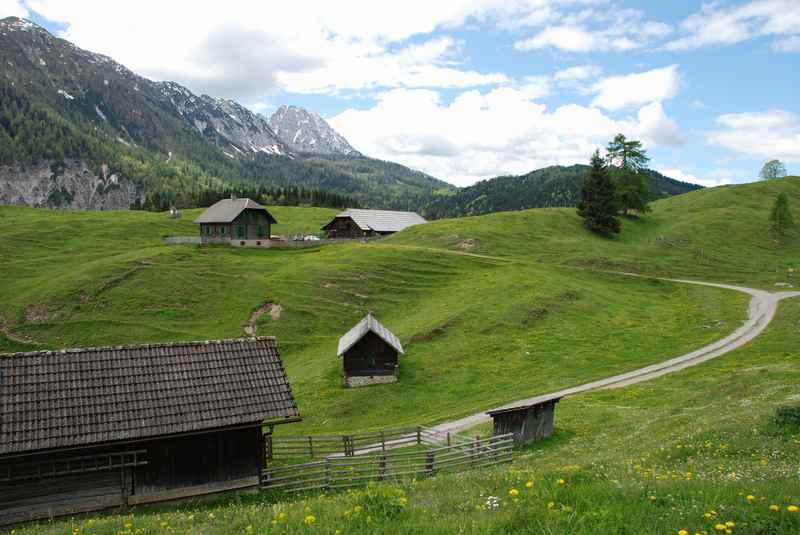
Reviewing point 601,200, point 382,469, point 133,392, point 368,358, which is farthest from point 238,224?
point 382,469

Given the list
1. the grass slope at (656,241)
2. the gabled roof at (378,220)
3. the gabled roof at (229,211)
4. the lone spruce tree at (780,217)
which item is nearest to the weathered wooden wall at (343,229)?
the gabled roof at (378,220)

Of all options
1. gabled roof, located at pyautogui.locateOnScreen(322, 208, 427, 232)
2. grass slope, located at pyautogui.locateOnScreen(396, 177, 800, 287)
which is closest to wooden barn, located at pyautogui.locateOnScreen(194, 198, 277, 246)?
gabled roof, located at pyautogui.locateOnScreen(322, 208, 427, 232)

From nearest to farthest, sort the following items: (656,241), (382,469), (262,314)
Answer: (382,469)
(262,314)
(656,241)

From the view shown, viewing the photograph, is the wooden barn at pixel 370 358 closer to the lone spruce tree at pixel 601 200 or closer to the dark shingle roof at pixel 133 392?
the dark shingle roof at pixel 133 392

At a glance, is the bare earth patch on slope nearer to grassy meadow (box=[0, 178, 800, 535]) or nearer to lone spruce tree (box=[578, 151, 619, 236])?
grassy meadow (box=[0, 178, 800, 535])

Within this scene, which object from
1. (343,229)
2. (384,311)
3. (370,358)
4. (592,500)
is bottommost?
(370,358)

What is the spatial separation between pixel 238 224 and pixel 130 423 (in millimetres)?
77253

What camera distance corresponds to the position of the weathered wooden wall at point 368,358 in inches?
1806

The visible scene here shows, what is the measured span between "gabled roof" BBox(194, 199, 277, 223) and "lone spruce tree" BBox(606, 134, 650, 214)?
7010 centimetres

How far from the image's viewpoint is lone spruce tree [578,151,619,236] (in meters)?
96.7

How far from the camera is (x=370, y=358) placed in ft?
151

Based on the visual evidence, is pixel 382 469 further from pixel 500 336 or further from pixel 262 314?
pixel 262 314

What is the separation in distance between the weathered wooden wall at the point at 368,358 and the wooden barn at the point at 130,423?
22133mm

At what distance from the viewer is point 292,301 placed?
6500cm
